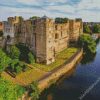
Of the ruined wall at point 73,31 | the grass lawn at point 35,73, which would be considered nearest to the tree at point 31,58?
the grass lawn at point 35,73

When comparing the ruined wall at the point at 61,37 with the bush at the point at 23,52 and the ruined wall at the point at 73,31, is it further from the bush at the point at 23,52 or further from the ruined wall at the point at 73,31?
the bush at the point at 23,52

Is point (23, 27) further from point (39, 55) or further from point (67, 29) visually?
point (67, 29)

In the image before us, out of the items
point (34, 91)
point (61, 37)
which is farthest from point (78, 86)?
point (61, 37)

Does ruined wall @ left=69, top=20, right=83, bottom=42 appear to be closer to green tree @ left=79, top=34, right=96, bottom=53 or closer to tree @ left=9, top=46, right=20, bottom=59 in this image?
green tree @ left=79, top=34, right=96, bottom=53

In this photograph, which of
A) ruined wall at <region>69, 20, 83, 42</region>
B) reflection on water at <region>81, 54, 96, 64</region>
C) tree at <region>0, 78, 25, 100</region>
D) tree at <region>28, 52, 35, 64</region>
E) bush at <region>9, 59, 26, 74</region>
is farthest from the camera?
ruined wall at <region>69, 20, 83, 42</region>

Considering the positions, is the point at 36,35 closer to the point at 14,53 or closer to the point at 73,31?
the point at 14,53

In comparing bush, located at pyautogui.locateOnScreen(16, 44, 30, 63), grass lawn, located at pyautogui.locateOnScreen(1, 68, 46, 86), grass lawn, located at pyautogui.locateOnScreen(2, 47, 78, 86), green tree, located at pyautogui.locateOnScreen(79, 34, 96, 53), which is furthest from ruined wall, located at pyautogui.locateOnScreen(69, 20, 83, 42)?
grass lawn, located at pyautogui.locateOnScreen(1, 68, 46, 86)
